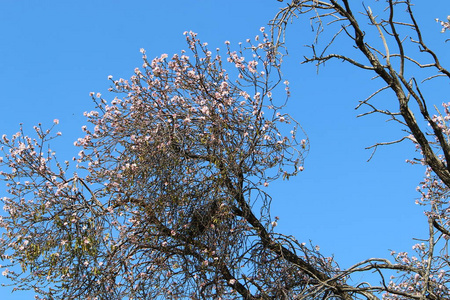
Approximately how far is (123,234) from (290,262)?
2.26 meters

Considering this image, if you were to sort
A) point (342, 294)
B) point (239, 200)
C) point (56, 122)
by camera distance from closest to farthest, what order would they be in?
point (342, 294) → point (239, 200) → point (56, 122)

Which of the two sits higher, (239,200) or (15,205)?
(15,205)

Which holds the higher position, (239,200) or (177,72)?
(177,72)

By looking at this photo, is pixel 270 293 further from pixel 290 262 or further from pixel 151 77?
pixel 151 77

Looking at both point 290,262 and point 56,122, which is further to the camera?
point 56,122

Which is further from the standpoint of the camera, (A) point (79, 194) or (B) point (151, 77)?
(B) point (151, 77)

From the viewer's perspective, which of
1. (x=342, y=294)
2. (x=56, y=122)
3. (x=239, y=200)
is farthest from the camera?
(x=56, y=122)

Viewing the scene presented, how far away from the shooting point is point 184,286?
647cm

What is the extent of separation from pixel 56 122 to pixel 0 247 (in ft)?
6.19

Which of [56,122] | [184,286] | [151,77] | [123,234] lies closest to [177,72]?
[151,77]

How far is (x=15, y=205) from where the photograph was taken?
267 inches

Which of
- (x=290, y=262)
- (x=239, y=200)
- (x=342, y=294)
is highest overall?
(x=239, y=200)

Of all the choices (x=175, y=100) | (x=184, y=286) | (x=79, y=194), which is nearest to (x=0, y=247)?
(x=79, y=194)

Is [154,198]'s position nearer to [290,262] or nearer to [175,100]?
[175,100]
